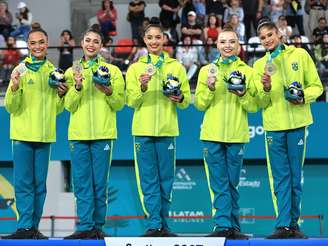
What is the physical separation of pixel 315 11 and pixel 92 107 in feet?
30.6

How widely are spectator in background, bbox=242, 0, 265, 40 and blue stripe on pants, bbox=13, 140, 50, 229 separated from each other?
28.8 feet

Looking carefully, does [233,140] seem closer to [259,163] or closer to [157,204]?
[157,204]

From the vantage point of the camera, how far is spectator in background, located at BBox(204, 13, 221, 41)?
17.5 metres

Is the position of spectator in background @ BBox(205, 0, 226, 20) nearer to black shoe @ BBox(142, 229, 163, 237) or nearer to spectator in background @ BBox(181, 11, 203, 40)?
spectator in background @ BBox(181, 11, 203, 40)

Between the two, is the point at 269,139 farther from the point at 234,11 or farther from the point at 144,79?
the point at 234,11

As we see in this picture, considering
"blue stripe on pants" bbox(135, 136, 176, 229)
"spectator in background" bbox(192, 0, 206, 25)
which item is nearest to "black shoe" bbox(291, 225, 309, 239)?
"blue stripe on pants" bbox(135, 136, 176, 229)

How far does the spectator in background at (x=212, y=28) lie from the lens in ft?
57.5

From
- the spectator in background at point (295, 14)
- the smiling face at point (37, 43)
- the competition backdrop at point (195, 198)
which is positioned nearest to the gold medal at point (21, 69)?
the smiling face at point (37, 43)

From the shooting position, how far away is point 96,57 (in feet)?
33.2

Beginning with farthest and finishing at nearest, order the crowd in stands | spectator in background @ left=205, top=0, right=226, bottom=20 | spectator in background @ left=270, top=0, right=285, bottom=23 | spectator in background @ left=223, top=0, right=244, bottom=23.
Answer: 1. spectator in background @ left=205, top=0, right=226, bottom=20
2. spectator in background @ left=270, top=0, right=285, bottom=23
3. spectator in background @ left=223, top=0, right=244, bottom=23
4. the crowd in stands

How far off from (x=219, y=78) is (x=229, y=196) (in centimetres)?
110

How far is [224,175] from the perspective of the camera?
989cm

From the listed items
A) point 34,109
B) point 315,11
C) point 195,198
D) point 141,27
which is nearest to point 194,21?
point 141,27

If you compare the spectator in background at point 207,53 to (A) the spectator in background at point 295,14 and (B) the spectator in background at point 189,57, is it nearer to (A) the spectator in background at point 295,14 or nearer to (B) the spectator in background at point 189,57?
(B) the spectator in background at point 189,57
